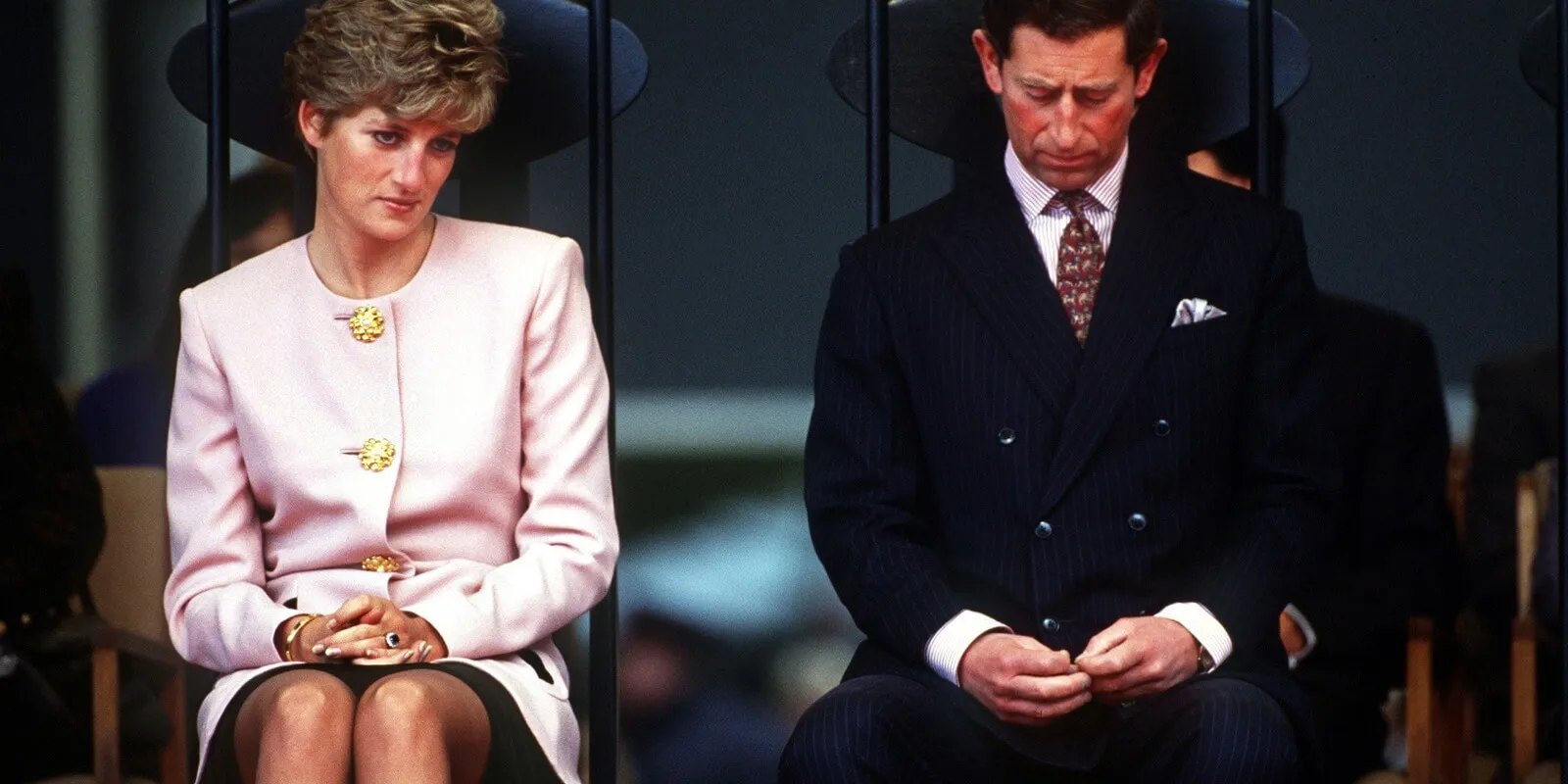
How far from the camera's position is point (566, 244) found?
6.72ft

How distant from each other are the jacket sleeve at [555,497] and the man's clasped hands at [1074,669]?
0.39m

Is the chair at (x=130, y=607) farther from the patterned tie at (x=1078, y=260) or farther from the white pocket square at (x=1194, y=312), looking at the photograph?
the white pocket square at (x=1194, y=312)

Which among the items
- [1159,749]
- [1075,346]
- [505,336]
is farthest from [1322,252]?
[505,336]

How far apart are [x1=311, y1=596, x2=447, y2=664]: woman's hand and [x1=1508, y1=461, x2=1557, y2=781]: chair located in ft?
3.88

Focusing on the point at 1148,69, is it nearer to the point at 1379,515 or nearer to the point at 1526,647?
the point at 1379,515

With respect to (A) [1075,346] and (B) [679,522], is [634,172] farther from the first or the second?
(A) [1075,346]

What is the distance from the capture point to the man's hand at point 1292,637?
2.26m

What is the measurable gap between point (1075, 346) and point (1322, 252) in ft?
1.69

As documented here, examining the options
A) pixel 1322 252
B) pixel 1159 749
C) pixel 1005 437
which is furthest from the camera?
pixel 1322 252

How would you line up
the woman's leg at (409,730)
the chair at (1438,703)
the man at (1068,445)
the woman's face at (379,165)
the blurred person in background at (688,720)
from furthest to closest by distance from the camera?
the blurred person in background at (688,720)
the chair at (1438,703)
the woman's face at (379,165)
the man at (1068,445)
the woman's leg at (409,730)

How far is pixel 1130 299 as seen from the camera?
76.4 inches

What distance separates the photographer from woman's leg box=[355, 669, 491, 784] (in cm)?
173

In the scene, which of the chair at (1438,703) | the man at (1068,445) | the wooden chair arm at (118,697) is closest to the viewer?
the man at (1068,445)

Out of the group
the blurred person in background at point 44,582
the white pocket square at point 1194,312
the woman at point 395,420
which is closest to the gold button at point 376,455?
the woman at point 395,420
